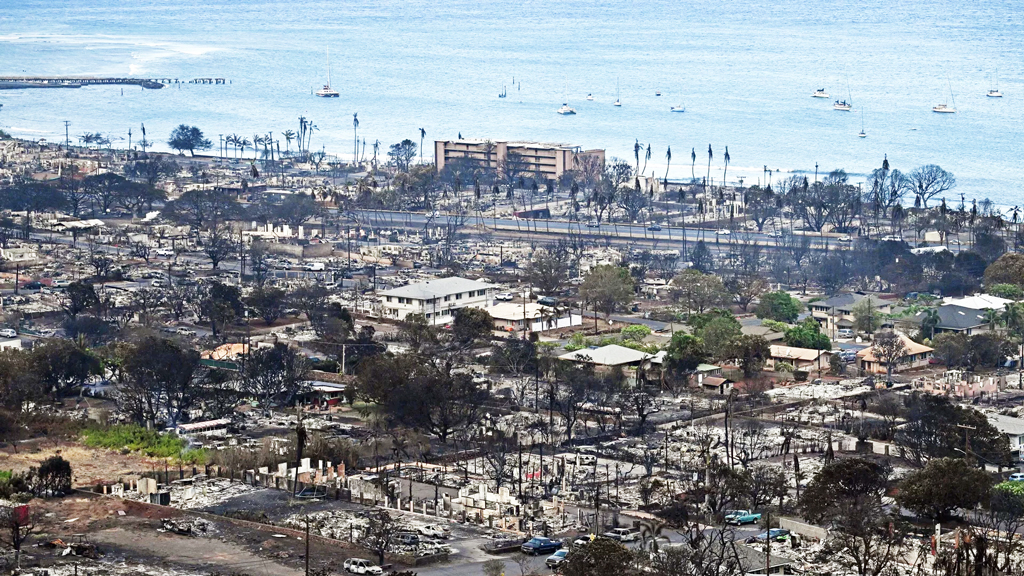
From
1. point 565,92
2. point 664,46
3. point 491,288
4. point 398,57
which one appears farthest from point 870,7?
point 491,288

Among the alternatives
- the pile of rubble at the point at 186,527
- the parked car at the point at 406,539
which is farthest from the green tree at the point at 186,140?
the parked car at the point at 406,539

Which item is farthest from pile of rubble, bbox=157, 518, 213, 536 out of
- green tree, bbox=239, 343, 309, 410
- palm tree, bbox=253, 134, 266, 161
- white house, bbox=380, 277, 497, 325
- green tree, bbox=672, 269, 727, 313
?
palm tree, bbox=253, 134, 266, 161

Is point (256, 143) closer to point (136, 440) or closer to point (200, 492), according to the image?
point (136, 440)

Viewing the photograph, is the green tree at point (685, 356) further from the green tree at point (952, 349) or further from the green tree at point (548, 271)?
the green tree at point (548, 271)

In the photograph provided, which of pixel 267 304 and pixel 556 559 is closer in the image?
pixel 556 559

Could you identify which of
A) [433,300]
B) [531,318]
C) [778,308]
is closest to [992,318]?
[778,308]
